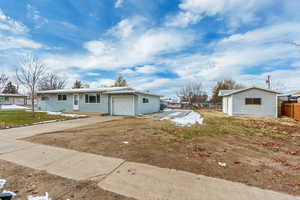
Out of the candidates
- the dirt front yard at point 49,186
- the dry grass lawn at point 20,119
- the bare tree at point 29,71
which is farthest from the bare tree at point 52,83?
the dirt front yard at point 49,186

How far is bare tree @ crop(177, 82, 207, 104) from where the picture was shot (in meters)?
32.7

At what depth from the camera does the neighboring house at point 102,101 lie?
13351mm

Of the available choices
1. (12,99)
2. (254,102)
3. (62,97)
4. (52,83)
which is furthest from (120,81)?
(254,102)

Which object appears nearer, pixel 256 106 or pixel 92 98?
pixel 256 106

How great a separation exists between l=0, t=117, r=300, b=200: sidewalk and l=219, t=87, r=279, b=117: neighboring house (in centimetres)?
1431

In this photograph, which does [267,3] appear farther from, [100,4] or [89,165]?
[89,165]

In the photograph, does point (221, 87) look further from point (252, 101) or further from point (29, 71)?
point (29, 71)

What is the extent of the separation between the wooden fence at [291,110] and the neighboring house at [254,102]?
49.6 inches

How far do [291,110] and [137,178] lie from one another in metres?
17.9

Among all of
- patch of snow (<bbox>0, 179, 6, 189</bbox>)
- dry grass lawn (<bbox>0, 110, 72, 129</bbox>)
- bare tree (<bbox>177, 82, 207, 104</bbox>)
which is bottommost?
patch of snow (<bbox>0, 179, 6, 189</bbox>)

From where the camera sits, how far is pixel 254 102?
13.8 meters

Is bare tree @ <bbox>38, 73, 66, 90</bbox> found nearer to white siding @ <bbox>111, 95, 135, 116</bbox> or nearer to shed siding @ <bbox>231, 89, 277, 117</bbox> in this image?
white siding @ <bbox>111, 95, 135, 116</bbox>

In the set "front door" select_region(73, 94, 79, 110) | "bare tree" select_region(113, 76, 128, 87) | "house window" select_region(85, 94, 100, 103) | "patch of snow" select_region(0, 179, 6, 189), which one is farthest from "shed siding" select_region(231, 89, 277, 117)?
"bare tree" select_region(113, 76, 128, 87)

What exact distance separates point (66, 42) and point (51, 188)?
1371cm
